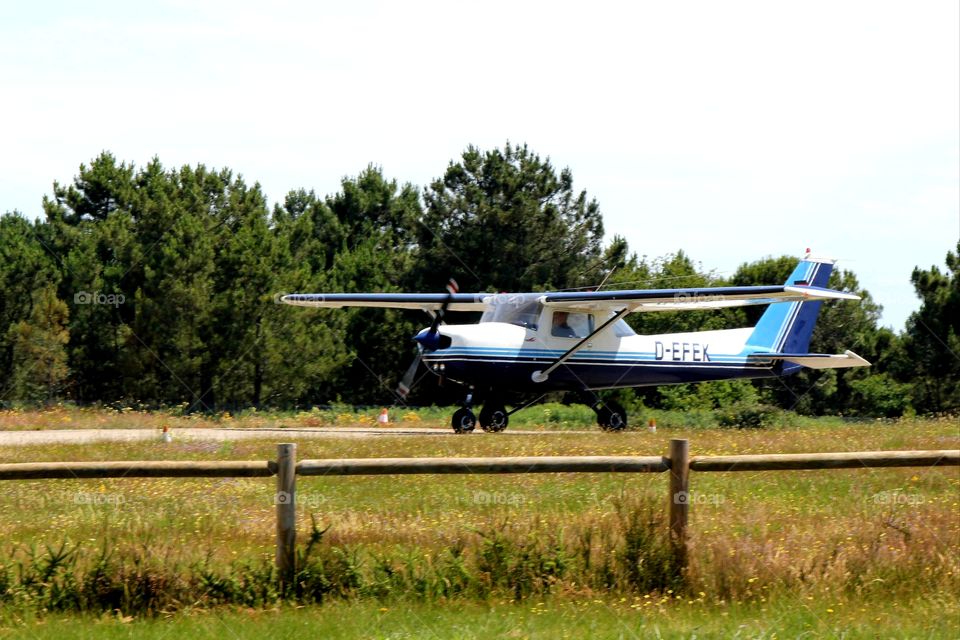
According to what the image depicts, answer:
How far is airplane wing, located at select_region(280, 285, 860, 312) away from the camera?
23000 millimetres

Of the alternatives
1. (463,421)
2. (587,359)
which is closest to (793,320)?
(587,359)

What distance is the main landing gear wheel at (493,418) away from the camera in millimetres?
25938

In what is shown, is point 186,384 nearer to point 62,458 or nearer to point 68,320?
point 68,320

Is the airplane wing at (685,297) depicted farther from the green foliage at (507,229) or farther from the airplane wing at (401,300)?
the green foliage at (507,229)

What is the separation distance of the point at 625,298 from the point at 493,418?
169 inches

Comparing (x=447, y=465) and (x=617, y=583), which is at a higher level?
(x=447, y=465)

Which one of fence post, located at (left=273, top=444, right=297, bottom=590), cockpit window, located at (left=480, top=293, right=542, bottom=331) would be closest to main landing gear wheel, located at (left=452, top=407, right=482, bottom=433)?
cockpit window, located at (left=480, top=293, right=542, bottom=331)

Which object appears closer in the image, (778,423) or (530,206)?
(778,423)

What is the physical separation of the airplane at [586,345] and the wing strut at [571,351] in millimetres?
27

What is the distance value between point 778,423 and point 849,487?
12638mm

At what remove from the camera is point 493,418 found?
2611 cm

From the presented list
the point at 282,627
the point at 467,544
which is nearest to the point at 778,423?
the point at 467,544

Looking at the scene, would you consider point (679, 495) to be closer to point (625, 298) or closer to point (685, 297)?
point (685, 297)

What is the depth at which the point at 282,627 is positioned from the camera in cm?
838
